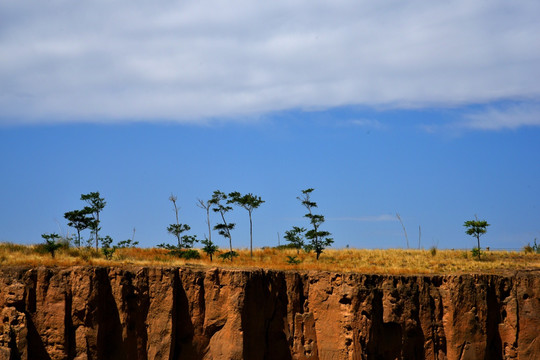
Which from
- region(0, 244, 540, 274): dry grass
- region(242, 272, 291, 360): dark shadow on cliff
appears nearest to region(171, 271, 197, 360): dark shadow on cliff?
region(0, 244, 540, 274): dry grass

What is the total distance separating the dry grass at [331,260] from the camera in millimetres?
32875

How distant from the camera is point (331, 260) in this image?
44000mm

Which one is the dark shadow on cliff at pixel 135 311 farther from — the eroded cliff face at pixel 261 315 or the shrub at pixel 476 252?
the shrub at pixel 476 252

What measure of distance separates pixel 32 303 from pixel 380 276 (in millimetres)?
15823

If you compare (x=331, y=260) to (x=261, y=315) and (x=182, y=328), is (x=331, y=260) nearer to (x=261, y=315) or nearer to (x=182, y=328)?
(x=261, y=315)

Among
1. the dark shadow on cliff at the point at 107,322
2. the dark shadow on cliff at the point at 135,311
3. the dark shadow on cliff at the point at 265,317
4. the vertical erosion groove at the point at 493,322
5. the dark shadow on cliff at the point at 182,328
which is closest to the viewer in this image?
the dark shadow on cliff at the point at 107,322

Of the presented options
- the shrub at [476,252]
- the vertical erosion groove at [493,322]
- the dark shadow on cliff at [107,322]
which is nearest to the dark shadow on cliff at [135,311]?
the dark shadow on cliff at [107,322]

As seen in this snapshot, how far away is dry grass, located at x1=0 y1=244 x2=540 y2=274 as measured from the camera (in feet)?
108

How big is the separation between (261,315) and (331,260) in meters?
12.3

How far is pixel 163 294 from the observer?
102ft

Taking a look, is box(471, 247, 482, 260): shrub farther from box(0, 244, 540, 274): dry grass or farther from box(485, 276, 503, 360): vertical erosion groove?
box(485, 276, 503, 360): vertical erosion groove

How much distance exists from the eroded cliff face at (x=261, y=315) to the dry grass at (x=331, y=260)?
161 centimetres

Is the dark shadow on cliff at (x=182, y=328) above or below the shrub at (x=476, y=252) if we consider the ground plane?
below

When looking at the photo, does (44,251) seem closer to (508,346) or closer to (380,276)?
(380,276)
